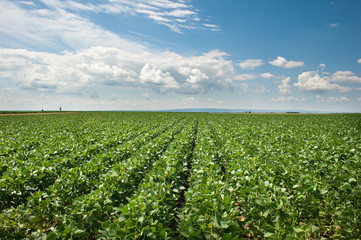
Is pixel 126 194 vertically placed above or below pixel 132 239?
below

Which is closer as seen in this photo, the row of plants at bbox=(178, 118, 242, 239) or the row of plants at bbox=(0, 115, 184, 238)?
the row of plants at bbox=(178, 118, 242, 239)

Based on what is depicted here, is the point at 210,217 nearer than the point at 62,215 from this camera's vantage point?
Yes

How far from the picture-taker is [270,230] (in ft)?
9.98

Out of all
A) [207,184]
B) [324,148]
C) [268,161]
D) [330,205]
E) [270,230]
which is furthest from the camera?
[324,148]

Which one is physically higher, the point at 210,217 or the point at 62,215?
the point at 210,217

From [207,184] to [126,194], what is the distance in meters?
2.50

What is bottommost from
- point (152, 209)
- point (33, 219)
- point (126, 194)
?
point (126, 194)

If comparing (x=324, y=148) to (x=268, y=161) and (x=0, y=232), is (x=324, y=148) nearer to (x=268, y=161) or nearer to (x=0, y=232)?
(x=268, y=161)

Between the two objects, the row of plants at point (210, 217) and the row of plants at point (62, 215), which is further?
the row of plants at point (62, 215)

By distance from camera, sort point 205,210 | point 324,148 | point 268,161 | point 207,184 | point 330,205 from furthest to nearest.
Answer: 1. point 324,148
2. point 268,161
3. point 207,184
4. point 330,205
5. point 205,210

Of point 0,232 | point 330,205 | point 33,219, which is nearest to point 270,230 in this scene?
point 330,205

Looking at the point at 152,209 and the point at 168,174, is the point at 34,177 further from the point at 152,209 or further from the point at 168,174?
the point at 152,209

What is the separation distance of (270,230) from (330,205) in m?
1.99

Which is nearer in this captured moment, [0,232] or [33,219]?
[0,232]
